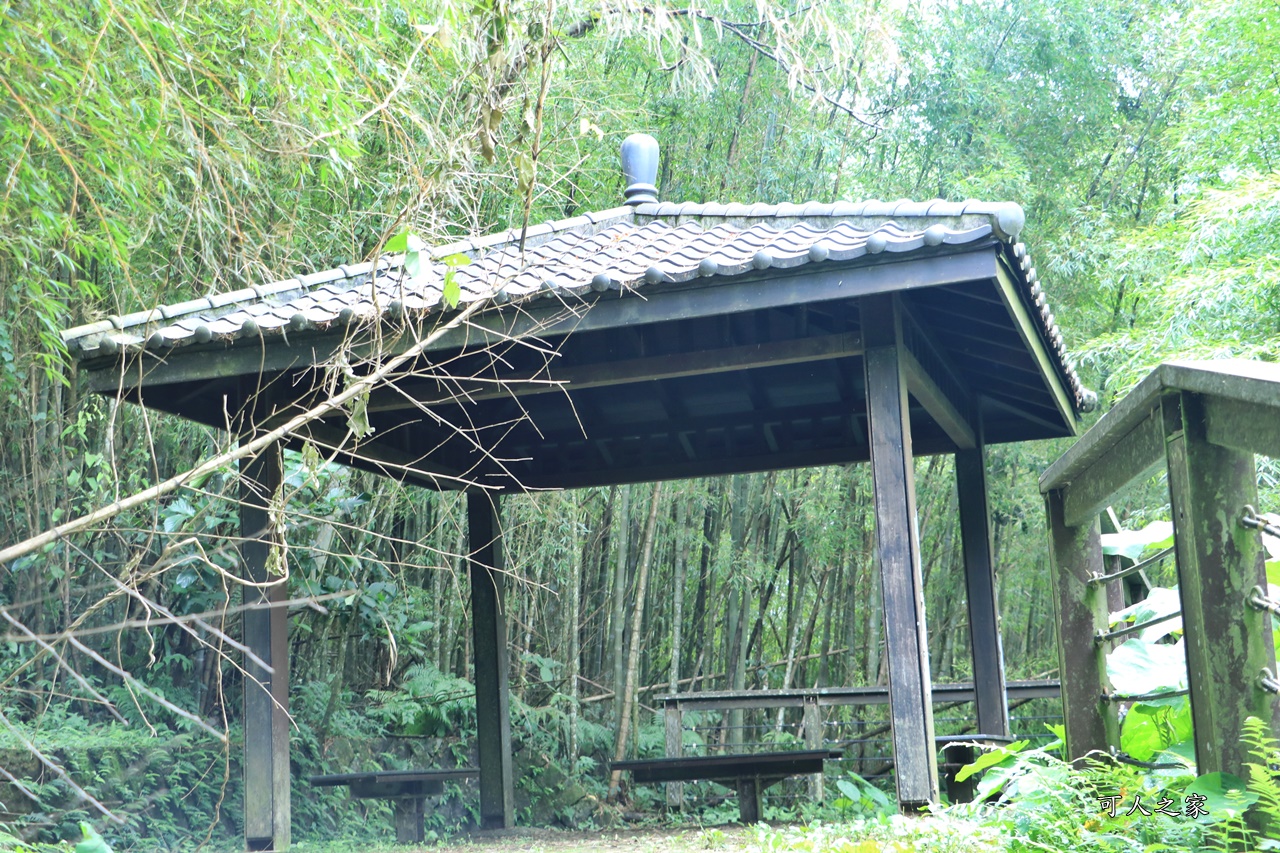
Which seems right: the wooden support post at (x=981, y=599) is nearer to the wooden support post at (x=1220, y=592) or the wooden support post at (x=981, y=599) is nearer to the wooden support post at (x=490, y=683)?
the wooden support post at (x=490, y=683)

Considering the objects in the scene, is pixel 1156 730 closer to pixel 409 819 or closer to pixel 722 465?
pixel 722 465

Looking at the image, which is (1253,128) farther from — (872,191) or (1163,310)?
(872,191)

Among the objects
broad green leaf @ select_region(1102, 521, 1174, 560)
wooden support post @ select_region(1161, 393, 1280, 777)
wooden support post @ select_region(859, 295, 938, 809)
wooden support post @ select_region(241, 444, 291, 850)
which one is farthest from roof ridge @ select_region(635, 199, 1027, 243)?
wooden support post @ select_region(241, 444, 291, 850)

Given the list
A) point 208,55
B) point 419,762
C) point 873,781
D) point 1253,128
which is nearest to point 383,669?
point 419,762

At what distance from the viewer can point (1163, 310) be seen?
6883 millimetres

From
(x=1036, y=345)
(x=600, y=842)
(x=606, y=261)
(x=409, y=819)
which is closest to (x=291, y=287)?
(x=606, y=261)

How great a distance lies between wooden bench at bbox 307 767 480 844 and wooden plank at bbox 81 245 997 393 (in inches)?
97.0

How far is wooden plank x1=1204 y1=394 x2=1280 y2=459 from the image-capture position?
118cm

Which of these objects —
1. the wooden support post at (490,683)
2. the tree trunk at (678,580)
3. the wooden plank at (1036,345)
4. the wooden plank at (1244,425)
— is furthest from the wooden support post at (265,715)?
the tree trunk at (678,580)

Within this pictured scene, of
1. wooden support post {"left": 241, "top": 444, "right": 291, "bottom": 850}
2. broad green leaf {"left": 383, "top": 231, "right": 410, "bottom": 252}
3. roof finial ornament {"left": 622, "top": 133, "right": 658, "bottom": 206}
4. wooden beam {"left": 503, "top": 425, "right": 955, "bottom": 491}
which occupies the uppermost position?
roof finial ornament {"left": 622, "top": 133, "right": 658, "bottom": 206}

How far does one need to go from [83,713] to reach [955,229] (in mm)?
6102

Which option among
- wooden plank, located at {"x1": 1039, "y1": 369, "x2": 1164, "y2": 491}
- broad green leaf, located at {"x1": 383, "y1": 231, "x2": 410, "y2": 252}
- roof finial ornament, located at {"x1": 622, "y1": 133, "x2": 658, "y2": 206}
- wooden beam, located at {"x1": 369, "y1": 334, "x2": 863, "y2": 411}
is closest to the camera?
wooden plank, located at {"x1": 1039, "y1": 369, "x2": 1164, "y2": 491}

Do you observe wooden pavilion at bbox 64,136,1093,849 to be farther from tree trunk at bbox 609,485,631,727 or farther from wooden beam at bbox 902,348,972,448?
tree trunk at bbox 609,485,631,727

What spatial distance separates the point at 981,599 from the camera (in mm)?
5297
